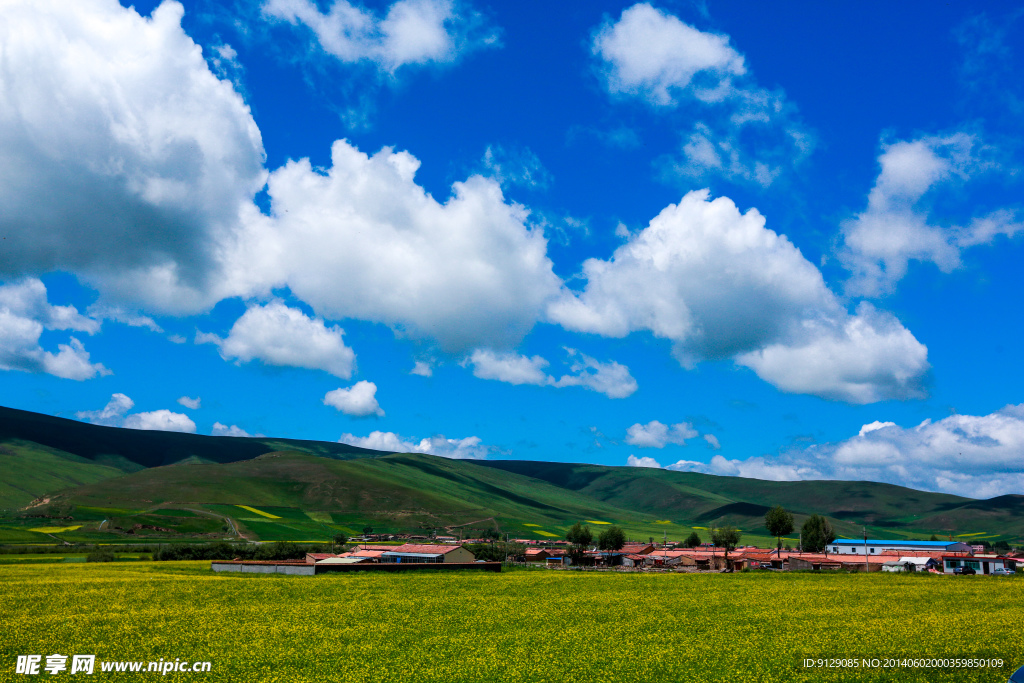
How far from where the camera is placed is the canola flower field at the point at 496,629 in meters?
31.4

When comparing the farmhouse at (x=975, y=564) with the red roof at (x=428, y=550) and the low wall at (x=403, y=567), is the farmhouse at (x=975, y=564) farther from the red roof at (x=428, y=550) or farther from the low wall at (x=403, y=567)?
the low wall at (x=403, y=567)

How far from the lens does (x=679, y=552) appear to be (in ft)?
549

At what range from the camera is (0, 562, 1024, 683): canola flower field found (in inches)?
1237

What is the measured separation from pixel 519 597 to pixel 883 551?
586 feet

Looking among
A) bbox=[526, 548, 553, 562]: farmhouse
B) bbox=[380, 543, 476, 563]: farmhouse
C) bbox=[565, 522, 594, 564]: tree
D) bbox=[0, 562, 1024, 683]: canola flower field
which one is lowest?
bbox=[526, 548, 553, 562]: farmhouse

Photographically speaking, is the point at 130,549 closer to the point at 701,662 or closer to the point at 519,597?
the point at 519,597

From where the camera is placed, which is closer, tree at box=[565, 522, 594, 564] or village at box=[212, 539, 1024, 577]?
village at box=[212, 539, 1024, 577]

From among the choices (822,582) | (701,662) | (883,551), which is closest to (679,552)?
(883,551)

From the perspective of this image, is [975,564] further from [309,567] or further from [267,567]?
[267,567]

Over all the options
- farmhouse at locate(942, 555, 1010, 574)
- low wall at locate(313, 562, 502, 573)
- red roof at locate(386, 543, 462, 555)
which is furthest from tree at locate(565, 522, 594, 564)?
farmhouse at locate(942, 555, 1010, 574)

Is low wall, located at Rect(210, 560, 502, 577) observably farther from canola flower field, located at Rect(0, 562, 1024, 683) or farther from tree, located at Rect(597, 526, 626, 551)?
tree, located at Rect(597, 526, 626, 551)

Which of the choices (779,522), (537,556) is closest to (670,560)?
(779,522)

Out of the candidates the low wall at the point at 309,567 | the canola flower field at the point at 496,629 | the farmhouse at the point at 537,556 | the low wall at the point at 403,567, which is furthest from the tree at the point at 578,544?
the canola flower field at the point at 496,629

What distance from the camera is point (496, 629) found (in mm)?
41500
